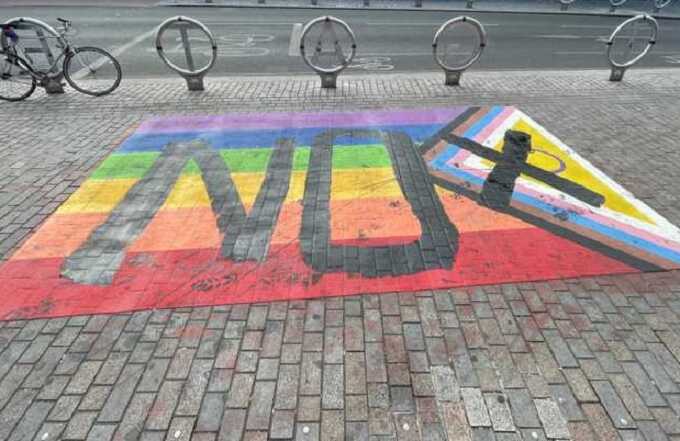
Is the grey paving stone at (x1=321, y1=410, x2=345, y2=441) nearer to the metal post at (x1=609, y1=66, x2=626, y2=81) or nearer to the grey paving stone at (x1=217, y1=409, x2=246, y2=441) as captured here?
the grey paving stone at (x1=217, y1=409, x2=246, y2=441)

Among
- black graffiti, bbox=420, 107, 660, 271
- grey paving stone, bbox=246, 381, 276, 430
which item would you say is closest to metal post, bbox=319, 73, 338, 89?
black graffiti, bbox=420, 107, 660, 271

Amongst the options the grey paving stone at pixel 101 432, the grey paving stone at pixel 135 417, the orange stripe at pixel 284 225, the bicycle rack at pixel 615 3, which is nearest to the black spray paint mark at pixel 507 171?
the orange stripe at pixel 284 225

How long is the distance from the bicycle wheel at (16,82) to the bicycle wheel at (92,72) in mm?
684

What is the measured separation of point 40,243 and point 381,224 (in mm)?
3436

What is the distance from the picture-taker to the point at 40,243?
4.10 metres

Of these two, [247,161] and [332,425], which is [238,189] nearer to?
[247,161]

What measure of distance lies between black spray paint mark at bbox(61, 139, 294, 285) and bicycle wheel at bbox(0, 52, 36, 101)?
417cm

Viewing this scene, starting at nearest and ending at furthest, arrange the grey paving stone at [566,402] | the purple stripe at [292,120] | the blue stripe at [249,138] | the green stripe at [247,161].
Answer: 1. the grey paving stone at [566,402]
2. the green stripe at [247,161]
3. the blue stripe at [249,138]
4. the purple stripe at [292,120]

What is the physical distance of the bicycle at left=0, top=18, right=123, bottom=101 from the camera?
7.46 metres

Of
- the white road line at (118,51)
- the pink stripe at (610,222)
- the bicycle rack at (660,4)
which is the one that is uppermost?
the bicycle rack at (660,4)

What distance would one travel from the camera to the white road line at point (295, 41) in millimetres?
11141

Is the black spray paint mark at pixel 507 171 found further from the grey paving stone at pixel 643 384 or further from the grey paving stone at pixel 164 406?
the grey paving stone at pixel 164 406

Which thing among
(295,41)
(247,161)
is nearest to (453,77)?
(247,161)

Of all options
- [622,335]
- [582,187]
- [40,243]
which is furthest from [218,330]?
[582,187]
